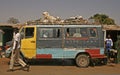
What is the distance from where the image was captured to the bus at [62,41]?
1502 cm

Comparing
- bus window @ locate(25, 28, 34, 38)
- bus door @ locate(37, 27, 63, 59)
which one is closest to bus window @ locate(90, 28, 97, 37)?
bus door @ locate(37, 27, 63, 59)

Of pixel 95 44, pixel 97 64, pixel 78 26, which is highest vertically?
pixel 78 26

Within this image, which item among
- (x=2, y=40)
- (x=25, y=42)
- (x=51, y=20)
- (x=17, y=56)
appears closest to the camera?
(x=17, y=56)

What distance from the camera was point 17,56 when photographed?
13398mm

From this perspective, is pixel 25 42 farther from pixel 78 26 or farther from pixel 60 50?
pixel 78 26

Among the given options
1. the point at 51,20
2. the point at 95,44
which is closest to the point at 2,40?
the point at 51,20

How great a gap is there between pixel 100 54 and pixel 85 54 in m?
0.81

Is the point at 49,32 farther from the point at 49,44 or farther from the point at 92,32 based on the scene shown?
the point at 92,32

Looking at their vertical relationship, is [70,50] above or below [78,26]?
below

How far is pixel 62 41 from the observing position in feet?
49.4

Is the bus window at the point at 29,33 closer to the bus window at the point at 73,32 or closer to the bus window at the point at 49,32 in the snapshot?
the bus window at the point at 49,32

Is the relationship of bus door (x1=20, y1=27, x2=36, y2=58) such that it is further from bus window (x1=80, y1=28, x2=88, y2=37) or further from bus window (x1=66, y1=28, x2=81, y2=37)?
bus window (x1=80, y1=28, x2=88, y2=37)

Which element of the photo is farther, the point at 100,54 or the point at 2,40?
the point at 2,40

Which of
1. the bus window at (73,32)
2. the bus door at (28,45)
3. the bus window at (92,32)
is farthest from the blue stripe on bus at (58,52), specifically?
the bus window at (92,32)
